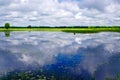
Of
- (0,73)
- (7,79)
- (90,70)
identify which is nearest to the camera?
(7,79)

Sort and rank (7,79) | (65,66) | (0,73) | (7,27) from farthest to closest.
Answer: (7,27)
(65,66)
(0,73)
(7,79)

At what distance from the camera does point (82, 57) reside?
3111cm

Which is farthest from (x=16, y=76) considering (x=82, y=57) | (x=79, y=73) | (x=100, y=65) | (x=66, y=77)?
(x=82, y=57)

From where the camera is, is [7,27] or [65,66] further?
[7,27]

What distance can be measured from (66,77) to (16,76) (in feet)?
11.5

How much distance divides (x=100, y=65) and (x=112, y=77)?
18.4ft

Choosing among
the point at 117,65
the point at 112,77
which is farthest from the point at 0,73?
the point at 117,65

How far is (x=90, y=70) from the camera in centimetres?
2353

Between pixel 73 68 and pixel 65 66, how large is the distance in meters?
1.14

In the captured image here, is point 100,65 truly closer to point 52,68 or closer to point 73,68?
point 73,68

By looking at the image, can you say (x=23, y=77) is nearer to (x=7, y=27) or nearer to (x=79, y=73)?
(x=79, y=73)

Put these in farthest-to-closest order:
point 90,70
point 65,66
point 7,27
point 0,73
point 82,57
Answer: point 7,27 < point 82,57 < point 65,66 < point 90,70 < point 0,73

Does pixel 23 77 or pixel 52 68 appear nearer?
pixel 23 77

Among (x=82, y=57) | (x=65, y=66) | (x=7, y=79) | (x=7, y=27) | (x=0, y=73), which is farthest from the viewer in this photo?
(x=7, y=27)
